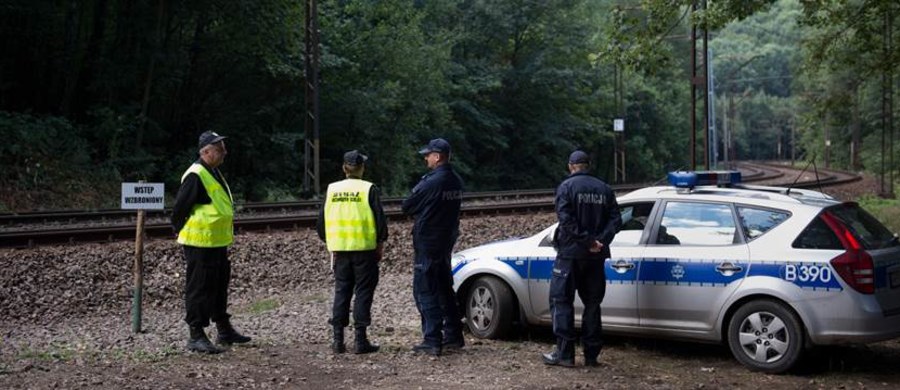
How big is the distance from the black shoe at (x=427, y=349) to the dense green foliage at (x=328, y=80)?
8.79 m

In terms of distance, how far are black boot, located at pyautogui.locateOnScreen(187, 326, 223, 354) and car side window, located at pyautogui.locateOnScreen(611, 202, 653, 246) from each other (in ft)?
12.1

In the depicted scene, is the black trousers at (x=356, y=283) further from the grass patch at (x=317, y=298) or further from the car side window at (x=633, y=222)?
the grass patch at (x=317, y=298)

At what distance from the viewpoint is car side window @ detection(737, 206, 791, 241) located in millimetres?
7734

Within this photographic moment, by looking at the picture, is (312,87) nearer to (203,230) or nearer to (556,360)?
(203,230)

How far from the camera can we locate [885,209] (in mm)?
27297

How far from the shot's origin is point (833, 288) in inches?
285

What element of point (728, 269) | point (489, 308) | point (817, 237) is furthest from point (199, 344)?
point (817, 237)

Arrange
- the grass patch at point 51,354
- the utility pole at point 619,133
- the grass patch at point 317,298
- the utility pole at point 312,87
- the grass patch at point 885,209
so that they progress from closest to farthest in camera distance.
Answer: the grass patch at point 51,354 < the grass patch at point 317,298 < the grass patch at point 885,209 < the utility pole at point 312,87 < the utility pole at point 619,133

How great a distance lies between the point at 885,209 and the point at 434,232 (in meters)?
22.9

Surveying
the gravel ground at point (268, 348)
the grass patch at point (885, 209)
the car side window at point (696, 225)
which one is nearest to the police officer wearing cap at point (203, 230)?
the gravel ground at point (268, 348)

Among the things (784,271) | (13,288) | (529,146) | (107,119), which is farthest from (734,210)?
(529,146)

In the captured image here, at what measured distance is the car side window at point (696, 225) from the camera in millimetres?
7957

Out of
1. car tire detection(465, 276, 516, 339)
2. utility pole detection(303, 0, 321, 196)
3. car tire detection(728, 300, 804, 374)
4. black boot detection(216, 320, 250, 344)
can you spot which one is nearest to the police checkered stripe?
car tire detection(728, 300, 804, 374)

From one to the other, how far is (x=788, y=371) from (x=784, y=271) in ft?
2.65
